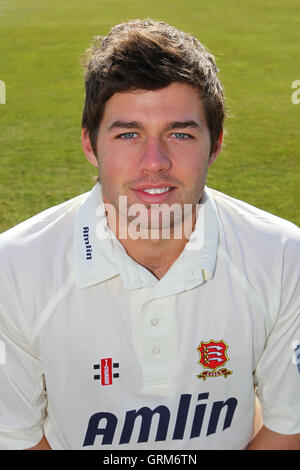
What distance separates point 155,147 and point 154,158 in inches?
1.2

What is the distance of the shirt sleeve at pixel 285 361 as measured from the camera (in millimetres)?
1529

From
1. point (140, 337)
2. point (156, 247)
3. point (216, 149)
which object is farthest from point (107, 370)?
point (216, 149)

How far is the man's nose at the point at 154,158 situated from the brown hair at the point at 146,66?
0.42 feet

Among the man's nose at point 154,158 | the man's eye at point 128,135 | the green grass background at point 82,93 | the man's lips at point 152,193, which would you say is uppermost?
the man's eye at point 128,135

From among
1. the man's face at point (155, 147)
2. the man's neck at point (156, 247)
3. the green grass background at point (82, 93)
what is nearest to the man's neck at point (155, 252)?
the man's neck at point (156, 247)

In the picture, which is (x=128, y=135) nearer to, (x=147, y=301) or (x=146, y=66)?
(x=146, y=66)

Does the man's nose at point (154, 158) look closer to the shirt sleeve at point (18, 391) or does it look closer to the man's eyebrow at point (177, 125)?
the man's eyebrow at point (177, 125)

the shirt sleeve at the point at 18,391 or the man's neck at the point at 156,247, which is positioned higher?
the man's neck at the point at 156,247

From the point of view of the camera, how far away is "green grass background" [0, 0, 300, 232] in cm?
473

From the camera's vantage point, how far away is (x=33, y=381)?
1.53m

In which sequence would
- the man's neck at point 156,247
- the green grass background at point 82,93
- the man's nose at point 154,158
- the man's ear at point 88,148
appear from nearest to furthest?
the man's nose at point 154,158
the man's neck at point 156,247
the man's ear at point 88,148
the green grass background at point 82,93

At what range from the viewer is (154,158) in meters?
1.48
